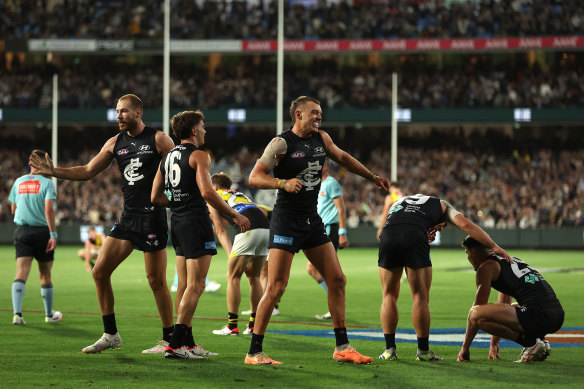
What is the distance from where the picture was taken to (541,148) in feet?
148

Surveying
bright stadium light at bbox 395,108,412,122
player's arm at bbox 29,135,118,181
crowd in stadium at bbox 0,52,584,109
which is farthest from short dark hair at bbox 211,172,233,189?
crowd in stadium at bbox 0,52,584,109

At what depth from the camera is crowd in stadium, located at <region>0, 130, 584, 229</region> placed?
129 ft

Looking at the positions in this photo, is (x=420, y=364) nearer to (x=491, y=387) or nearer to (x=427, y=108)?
(x=491, y=387)

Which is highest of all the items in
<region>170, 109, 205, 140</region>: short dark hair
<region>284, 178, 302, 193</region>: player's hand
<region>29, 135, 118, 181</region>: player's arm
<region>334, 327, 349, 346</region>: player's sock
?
<region>170, 109, 205, 140</region>: short dark hair

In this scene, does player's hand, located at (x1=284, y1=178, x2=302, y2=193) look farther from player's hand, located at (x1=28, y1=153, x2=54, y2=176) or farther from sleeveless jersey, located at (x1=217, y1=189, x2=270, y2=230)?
sleeveless jersey, located at (x1=217, y1=189, x2=270, y2=230)

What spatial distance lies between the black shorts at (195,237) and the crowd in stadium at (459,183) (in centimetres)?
3069

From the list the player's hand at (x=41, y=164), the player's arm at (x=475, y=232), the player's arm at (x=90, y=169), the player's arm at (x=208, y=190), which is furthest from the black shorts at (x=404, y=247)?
the player's hand at (x=41, y=164)

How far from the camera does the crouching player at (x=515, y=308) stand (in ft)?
27.5

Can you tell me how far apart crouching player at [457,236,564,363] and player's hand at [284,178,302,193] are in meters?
1.85

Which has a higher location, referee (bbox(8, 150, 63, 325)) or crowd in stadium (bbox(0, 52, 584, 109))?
crowd in stadium (bbox(0, 52, 584, 109))

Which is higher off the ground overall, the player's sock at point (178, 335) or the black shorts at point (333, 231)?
the black shorts at point (333, 231)

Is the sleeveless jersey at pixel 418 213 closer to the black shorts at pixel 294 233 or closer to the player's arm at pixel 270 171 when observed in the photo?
the black shorts at pixel 294 233

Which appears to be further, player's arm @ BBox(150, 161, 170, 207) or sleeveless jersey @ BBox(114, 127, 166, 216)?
sleeveless jersey @ BBox(114, 127, 166, 216)

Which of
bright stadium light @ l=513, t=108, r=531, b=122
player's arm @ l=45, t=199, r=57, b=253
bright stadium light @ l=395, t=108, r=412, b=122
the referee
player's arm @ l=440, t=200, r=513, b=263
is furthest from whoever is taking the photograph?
bright stadium light @ l=395, t=108, r=412, b=122
